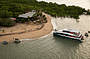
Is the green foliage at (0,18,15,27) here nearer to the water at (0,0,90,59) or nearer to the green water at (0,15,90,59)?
the water at (0,0,90,59)

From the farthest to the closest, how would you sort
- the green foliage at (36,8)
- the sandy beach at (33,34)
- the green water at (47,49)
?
the green foliage at (36,8)
the sandy beach at (33,34)
the green water at (47,49)

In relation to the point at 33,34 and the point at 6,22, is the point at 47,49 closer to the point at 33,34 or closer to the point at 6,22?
the point at 33,34

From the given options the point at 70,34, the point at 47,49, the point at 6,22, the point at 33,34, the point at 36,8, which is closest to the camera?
the point at 47,49

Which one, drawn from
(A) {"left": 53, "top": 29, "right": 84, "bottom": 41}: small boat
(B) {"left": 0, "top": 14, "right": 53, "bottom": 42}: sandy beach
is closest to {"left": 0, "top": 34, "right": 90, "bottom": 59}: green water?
(A) {"left": 53, "top": 29, "right": 84, "bottom": 41}: small boat

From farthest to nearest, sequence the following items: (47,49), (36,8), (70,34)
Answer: (36,8), (70,34), (47,49)

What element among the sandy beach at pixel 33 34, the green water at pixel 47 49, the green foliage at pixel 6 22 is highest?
the green foliage at pixel 6 22

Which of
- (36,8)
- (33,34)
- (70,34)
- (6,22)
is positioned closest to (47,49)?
(33,34)

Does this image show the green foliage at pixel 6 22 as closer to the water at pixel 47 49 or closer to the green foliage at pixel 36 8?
the green foliage at pixel 36 8

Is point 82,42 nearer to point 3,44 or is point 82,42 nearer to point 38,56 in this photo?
point 38,56

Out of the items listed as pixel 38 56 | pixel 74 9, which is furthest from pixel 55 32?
pixel 74 9

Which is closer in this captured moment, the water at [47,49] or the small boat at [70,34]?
the water at [47,49]

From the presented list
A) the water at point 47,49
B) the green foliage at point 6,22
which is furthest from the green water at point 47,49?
the green foliage at point 6,22
